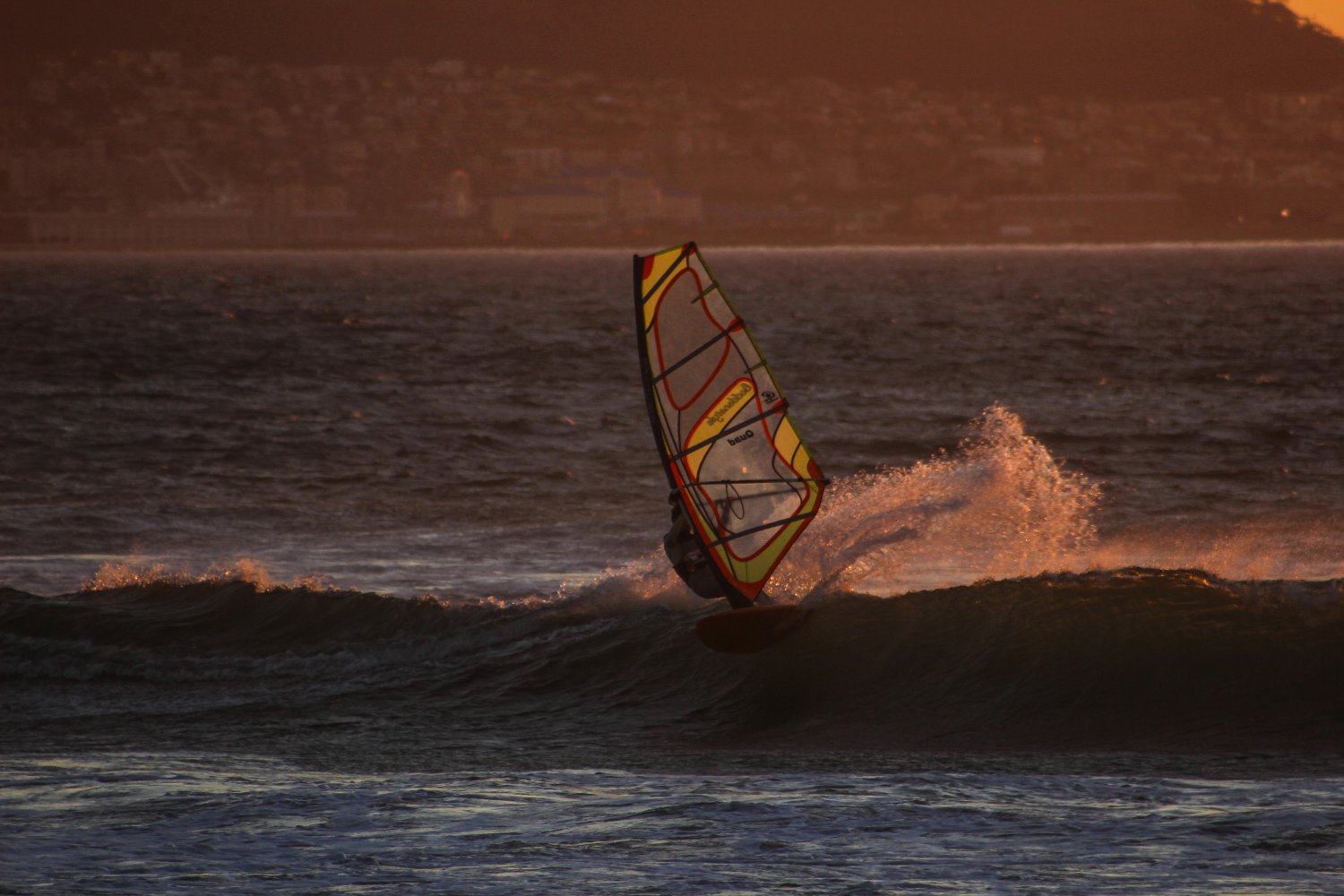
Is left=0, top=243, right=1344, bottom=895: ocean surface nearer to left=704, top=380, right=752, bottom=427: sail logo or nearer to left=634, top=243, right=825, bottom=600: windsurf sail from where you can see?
left=634, top=243, right=825, bottom=600: windsurf sail

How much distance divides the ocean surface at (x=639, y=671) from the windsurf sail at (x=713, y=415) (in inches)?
54.9

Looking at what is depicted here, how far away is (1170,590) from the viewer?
13.2 meters

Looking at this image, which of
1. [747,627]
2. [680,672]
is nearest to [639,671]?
[680,672]

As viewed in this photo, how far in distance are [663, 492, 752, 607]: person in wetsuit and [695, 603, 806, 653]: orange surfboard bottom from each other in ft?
0.70

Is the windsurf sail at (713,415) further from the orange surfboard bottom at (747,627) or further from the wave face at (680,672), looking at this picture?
the wave face at (680,672)

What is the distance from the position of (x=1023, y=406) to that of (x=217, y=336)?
30.2 m

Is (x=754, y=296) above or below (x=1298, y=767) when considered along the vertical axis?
above

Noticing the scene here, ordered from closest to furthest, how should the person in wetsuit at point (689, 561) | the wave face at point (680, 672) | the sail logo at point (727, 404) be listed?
1. the wave face at point (680, 672)
2. the sail logo at point (727, 404)
3. the person in wetsuit at point (689, 561)

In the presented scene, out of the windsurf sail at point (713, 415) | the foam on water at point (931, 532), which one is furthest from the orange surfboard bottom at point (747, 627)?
the foam on water at point (931, 532)

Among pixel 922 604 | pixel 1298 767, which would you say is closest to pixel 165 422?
pixel 922 604

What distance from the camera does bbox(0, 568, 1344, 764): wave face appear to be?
439 inches

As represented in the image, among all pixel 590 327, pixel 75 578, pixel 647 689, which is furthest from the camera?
pixel 590 327

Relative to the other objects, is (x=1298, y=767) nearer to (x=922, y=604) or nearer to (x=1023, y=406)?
(x=922, y=604)

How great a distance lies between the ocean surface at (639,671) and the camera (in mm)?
8133
